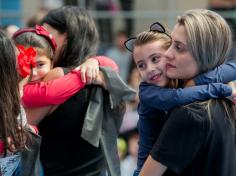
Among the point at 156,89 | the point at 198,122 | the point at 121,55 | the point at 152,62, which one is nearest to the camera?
the point at 198,122

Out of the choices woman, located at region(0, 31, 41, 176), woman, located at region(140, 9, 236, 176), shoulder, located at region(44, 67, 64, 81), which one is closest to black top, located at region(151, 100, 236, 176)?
woman, located at region(140, 9, 236, 176)

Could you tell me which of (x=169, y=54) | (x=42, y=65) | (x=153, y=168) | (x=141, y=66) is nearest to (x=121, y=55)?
(x=42, y=65)

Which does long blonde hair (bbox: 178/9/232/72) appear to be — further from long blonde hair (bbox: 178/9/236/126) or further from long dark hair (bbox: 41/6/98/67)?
long dark hair (bbox: 41/6/98/67)

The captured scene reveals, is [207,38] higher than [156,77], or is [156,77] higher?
[207,38]

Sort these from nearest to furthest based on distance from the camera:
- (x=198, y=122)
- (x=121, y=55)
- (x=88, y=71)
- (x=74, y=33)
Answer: (x=198, y=122) < (x=88, y=71) < (x=74, y=33) < (x=121, y=55)

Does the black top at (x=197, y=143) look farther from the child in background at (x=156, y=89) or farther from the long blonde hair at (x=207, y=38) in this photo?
the long blonde hair at (x=207, y=38)

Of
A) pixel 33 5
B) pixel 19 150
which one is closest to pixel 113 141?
pixel 19 150

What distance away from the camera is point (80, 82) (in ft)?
9.38

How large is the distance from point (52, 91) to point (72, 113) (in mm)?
164

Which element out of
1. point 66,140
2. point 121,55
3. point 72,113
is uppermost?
point 72,113

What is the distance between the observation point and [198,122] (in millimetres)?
2256

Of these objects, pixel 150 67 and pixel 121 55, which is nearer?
pixel 150 67

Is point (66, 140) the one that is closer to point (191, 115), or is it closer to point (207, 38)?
point (191, 115)

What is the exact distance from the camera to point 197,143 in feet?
7.48
